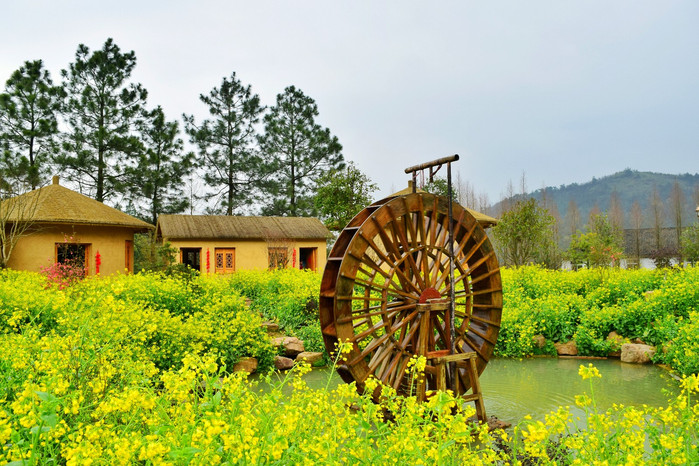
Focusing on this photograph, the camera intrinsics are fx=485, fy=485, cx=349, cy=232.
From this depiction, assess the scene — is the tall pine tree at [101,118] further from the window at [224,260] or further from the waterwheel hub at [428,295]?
the waterwheel hub at [428,295]

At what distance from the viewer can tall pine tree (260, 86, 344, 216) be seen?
2945cm

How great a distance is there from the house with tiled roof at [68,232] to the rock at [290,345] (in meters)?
7.86

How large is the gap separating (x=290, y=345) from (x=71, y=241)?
9.76 m

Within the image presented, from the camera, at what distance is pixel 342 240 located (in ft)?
20.2

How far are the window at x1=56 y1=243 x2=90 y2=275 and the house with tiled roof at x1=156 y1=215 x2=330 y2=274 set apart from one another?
3.30 m

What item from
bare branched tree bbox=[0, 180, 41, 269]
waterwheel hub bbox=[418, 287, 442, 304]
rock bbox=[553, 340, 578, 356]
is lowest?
rock bbox=[553, 340, 578, 356]

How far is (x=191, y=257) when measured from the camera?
2314 centimetres

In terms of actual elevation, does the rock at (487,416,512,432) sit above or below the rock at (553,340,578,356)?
below

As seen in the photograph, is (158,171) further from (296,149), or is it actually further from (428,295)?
(428,295)

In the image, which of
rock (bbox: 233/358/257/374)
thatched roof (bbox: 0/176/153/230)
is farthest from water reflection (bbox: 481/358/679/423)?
thatched roof (bbox: 0/176/153/230)

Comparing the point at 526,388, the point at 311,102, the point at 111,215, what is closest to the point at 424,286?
the point at 526,388

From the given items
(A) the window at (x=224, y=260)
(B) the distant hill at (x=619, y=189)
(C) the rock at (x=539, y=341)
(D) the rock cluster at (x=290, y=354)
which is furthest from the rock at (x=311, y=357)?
(B) the distant hill at (x=619, y=189)

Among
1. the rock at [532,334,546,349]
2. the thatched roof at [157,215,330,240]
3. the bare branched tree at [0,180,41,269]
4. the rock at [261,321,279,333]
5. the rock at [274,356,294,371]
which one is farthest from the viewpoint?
the thatched roof at [157,215,330,240]

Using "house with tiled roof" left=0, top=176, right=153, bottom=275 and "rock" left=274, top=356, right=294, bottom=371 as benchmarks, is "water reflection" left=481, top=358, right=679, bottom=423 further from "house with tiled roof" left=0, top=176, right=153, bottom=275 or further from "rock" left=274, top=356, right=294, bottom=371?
"house with tiled roof" left=0, top=176, right=153, bottom=275
